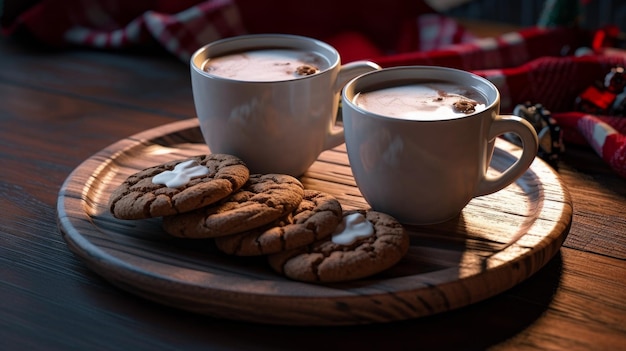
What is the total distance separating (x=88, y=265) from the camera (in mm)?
782

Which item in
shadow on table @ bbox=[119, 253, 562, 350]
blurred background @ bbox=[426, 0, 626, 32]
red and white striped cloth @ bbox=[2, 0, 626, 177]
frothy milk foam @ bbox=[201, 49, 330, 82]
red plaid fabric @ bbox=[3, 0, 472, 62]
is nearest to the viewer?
shadow on table @ bbox=[119, 253, 562, 350]

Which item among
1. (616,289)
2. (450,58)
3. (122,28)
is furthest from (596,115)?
(122,28)

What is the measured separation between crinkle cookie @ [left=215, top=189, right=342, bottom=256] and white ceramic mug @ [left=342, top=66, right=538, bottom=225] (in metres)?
0.07

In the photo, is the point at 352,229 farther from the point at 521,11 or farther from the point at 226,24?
the point at 521,11

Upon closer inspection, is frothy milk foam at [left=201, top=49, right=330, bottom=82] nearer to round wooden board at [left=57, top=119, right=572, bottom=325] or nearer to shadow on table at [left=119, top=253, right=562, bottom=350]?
round wooden board at [left=57, top=119, right=572, bottom=325]

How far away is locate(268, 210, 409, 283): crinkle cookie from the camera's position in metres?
0.70

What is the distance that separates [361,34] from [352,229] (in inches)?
34.3

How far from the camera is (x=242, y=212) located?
0.73 meters

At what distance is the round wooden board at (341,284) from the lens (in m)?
0.69

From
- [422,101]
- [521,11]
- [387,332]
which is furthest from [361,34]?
[387,332]

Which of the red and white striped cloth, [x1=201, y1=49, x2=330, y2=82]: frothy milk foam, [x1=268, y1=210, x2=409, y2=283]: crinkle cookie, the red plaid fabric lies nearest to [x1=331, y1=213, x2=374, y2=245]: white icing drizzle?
[x1=268, y1=210, x2=409, y2=283]: crinkle cookie

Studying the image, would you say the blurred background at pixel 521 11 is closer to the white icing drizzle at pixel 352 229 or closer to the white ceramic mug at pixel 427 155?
the white ceramic mug at pixel 427 155

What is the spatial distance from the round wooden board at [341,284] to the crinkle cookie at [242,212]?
0.12 ft

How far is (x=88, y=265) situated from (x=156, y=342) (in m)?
0.15
